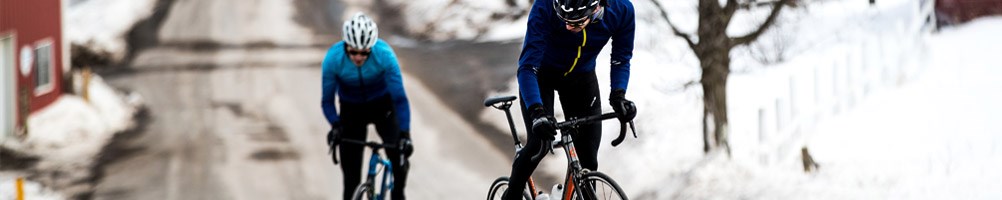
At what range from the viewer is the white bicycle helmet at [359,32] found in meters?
8.67

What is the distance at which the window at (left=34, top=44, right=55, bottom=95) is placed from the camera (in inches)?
950

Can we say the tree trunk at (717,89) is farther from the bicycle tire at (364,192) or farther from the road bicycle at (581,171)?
the road bicycle at (581,171)

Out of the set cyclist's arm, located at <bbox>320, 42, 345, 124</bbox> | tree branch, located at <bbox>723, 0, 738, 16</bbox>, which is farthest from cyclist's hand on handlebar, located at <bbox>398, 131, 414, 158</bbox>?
tree branch, located at <bbox>723, 0, 738, 16</bbox>

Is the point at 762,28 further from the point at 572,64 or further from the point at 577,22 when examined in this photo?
the point at 577,22

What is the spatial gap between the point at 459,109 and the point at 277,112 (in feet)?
12.0

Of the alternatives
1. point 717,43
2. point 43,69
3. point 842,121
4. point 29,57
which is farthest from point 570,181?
point 43,69

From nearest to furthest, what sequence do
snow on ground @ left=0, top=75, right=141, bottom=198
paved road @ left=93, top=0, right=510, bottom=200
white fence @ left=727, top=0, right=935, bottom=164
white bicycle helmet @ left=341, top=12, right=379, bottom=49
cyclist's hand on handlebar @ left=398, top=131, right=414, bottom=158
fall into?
white bicycle helmet @ left=341, top=12, right=379, bottom=49, cyclist's hand on handlebar @ left=398, top=131, right=414, bottom=158, white fence @ left=727, top=0, right=935, bottom=164, paved road @ left=93, top=0, right=510, bottom=200, snow on ground @ left=0, top=75, right=141, bottom=198

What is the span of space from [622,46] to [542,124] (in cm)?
82

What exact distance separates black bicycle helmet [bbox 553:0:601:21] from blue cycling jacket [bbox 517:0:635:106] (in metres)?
0.27

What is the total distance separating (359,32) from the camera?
8.71m

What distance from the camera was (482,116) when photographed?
2241 centimetres

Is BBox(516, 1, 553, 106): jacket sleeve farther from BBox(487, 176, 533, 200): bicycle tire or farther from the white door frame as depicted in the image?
the white door frame

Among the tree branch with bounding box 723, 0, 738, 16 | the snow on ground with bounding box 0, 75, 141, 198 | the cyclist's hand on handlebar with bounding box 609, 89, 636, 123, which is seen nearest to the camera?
the cyclist's hand on handlebar with bounding box 609, 89, 636, 123

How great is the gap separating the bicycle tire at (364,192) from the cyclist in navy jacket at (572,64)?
6.50ft
